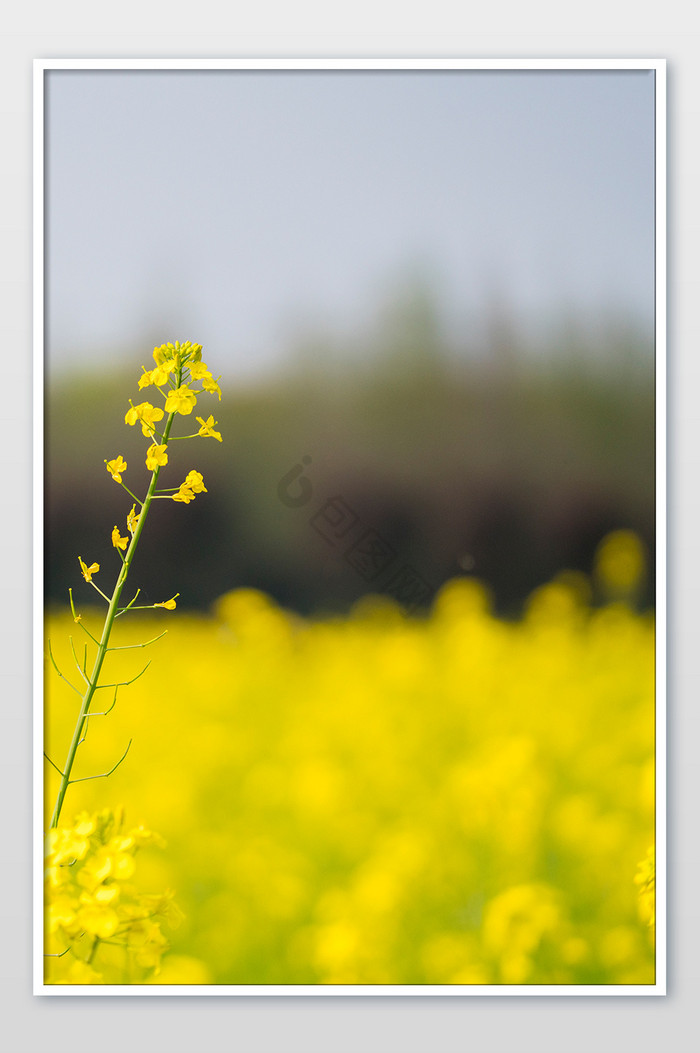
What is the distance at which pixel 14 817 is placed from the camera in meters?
1.39

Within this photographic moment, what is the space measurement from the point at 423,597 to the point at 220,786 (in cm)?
45

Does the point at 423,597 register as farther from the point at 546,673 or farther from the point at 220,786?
the point at 220,786

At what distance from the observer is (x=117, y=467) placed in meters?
1.35

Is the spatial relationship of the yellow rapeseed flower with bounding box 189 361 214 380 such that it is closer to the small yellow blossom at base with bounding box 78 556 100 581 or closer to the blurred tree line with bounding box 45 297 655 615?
the blurred tree line with bounding box 45 297 655 615

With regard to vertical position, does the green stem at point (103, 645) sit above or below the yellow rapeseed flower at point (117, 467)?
below

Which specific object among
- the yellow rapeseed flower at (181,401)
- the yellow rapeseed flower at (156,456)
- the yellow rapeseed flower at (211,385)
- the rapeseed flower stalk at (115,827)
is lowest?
the rapeseed flower stalk at (115,827)

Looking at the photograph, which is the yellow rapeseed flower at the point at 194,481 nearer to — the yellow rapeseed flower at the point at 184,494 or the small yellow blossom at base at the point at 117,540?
the yellow rapeseed flower at the point at 184,494

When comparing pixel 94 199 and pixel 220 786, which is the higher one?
pixel 94 199

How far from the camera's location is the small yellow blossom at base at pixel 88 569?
4.42 feet

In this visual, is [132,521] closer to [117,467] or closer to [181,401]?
[117,467]

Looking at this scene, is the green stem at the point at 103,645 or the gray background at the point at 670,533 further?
the gray background at the point at 670,533

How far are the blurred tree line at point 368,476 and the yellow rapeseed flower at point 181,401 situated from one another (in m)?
0.05

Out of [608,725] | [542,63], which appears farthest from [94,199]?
[608,725]

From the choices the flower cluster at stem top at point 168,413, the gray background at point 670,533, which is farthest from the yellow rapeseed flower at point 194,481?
the gray background at point 670,533
